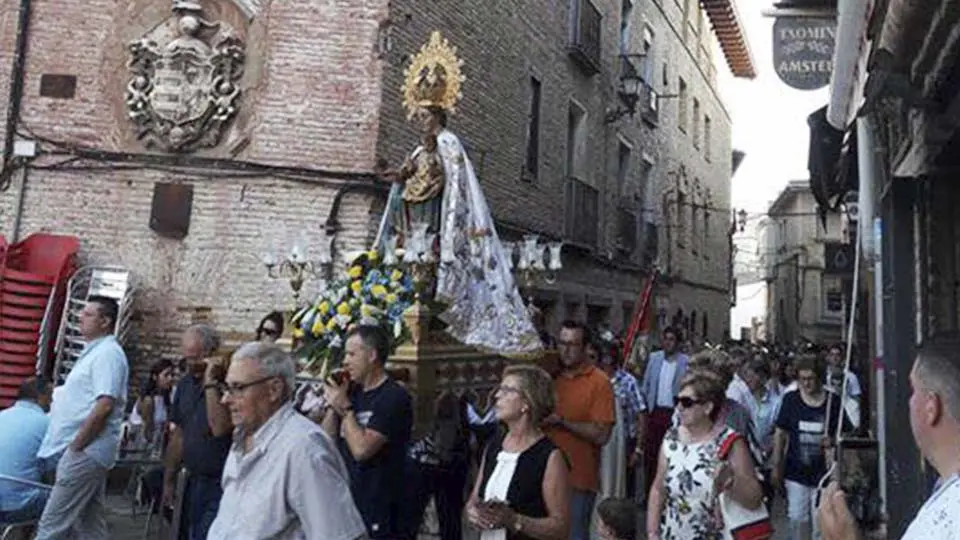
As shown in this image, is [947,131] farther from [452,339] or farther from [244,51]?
[244,51]

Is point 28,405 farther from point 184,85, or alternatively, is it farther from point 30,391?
point 184,85

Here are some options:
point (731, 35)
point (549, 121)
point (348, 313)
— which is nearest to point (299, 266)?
point (348, 313)

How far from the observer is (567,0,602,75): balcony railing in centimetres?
1712

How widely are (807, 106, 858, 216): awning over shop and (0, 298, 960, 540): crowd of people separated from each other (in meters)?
1.48

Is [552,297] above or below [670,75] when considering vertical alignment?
below

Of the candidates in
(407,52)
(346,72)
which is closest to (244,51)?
(346,72)

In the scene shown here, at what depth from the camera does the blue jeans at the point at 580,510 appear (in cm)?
557

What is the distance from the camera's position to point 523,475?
3.88 metres

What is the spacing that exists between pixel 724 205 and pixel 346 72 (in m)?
25.8

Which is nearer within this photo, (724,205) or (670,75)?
(670,75)

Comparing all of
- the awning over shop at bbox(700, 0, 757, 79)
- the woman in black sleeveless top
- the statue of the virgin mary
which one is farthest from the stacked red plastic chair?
the awning over shop at bbox(700, 0, 757, 79)

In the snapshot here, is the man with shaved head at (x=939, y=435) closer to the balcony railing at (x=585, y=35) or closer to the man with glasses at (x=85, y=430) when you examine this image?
the man with glasses at (x=85, y=430)

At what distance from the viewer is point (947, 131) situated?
4469 millimetres

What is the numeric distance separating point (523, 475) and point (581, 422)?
1.74 meters
